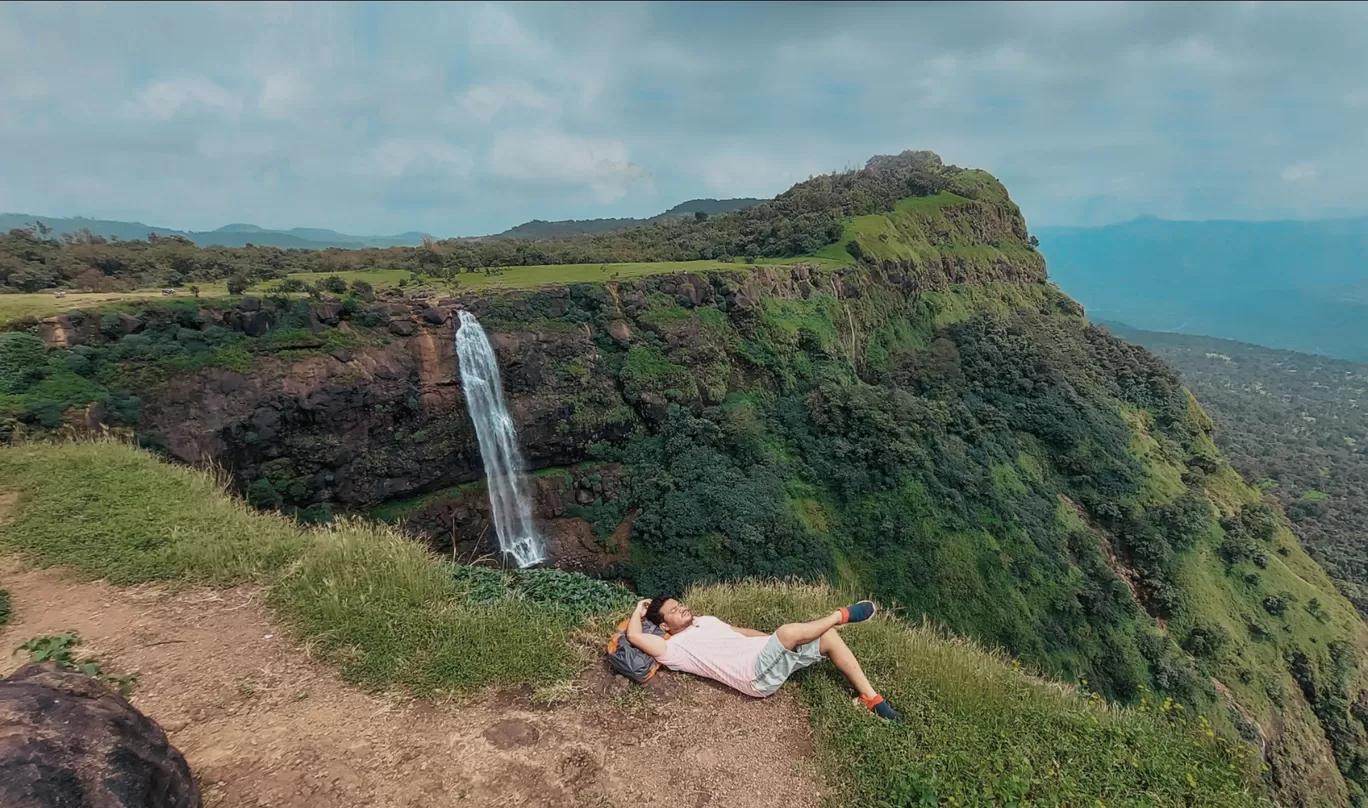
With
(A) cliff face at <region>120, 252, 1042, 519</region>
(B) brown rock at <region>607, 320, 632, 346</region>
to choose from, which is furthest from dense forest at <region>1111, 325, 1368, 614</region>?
(B) brown rock at <region>607, 320, 632, 346</region>

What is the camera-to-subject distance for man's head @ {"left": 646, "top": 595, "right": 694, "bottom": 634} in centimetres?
593

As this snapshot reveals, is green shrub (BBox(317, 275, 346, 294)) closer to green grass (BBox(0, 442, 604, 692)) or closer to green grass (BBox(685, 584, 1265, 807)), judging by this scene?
green grass (BBox(0, 442, 604, 692))

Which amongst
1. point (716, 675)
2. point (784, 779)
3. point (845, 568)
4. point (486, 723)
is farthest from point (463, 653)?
point (845, 568)

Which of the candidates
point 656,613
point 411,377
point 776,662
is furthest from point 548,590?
point 411,377

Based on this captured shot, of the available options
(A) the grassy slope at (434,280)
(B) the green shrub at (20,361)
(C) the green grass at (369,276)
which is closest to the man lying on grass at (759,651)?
(B) the green shrub at (20,361)

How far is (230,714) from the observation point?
452 centimetres

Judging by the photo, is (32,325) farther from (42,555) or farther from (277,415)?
(42,555)

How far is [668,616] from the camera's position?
5.93 meters

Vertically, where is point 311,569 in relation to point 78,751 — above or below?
below

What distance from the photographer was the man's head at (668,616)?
5.93 m

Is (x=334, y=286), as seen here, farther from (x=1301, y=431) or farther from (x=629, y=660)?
(x=1301, y=431)

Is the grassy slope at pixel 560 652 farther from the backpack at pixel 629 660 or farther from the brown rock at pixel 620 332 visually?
the brown rock at pixel 620 332

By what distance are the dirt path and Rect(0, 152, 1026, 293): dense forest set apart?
801 inches

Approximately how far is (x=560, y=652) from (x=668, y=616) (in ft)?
3.61
